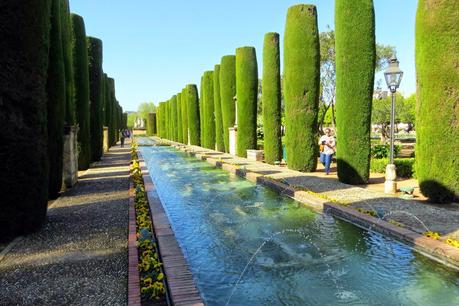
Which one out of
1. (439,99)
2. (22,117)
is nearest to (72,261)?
(22,117)

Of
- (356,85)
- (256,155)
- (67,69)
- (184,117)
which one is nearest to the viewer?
(356,85)

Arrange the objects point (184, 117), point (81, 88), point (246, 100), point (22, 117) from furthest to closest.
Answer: point (184, 117), point (246, 100), point (81, 88), point (22, 117)

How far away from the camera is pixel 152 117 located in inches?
3418

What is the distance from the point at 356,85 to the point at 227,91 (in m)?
14.3

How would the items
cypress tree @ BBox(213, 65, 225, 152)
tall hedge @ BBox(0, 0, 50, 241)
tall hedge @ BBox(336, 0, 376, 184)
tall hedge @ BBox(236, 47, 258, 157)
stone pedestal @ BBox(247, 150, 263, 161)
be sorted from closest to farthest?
tall hedge @ BBox(0, 0, 50, 241) < tall hedge @ BBox(336, 0, 376, 184) < stone pedestal @ BBox(247, 150, 263, 161) < tall hedge @ BBox(236, 47, 258, 157) < cypress tree @ BBox(213, 65, 225, 152)

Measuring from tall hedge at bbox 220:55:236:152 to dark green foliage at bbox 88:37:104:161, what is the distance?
8304 mm

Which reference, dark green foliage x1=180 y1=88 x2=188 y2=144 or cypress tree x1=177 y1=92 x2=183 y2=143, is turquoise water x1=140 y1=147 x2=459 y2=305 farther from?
cypress tree x1=177 y1=92 x2=183 y2=143

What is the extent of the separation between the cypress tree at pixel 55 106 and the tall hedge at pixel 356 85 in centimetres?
814

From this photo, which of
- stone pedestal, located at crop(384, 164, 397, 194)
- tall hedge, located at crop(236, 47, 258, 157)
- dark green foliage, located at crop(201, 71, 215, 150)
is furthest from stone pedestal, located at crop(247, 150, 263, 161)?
stone pedestal, located at crop(384, 164, 397, 194)

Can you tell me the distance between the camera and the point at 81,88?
15.4 m

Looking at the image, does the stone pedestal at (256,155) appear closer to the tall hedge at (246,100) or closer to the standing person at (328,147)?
the tall hedge at (246,100)

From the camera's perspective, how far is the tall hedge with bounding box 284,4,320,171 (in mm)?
15328

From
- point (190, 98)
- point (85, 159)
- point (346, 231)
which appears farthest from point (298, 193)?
point (190, 98)

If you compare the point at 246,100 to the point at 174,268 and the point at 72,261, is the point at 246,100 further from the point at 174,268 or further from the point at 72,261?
the point at 174,268
